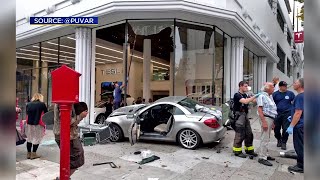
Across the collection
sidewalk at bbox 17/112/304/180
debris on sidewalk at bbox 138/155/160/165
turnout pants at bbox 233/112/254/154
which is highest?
turnout pants at bbox 233/112/254/154

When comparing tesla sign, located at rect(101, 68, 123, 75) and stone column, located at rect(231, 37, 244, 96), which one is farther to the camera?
tesla sign, located at rect(101, 68, 123, 75)

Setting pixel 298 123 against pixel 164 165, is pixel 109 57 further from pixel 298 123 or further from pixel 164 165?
pixel 298 123

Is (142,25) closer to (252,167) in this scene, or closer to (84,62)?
(84,62)

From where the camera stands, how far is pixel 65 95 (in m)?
3.27

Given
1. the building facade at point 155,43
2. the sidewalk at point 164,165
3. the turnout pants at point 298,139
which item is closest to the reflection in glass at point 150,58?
the building facade at point 155,43

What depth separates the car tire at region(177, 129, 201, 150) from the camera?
7350 millimetres

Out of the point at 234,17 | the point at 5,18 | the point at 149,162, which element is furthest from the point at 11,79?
the point at 234,17

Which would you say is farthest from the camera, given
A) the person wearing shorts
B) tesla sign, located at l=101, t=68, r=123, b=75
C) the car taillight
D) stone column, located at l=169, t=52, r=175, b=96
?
tesla sign, located at l=101, t=68, r=123, b=75

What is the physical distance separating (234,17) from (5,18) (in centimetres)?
932

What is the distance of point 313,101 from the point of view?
43.5 inches

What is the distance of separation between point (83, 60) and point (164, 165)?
5863 mm

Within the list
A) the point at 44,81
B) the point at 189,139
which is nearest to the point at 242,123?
the point at 189,139

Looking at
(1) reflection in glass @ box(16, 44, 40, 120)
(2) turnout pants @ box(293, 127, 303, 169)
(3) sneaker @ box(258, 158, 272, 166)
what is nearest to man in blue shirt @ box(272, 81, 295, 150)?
(3) sneaker @ box(258, 158, 272, 166)

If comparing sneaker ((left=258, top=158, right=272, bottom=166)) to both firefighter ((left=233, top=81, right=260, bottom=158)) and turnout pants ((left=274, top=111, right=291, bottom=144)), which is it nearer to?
firefighter ((left=233, top=81, right=260, bottom=158))
